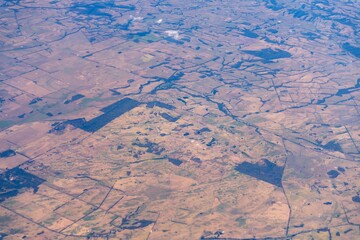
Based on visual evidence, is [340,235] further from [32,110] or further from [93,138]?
[32,110]

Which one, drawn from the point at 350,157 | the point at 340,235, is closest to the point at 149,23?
the point at 350,157

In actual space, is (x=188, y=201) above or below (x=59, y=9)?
below

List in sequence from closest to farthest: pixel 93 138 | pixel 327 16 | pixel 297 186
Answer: pixel 297 186
pixel 93 138
pixel 327 16

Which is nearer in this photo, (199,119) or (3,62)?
(199,119)

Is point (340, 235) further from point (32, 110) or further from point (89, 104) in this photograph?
point (32, 110)

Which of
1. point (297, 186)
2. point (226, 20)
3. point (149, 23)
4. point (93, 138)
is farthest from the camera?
point (226, 20)

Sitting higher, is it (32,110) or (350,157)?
(32,110)

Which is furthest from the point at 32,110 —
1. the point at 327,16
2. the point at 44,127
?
the point at 327,16

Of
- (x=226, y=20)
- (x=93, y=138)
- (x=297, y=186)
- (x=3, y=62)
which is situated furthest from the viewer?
(x=226, y=20)

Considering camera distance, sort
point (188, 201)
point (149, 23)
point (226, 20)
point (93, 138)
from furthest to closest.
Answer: point (226, 20) < point (149, 23) < point (93, 138) < point (188, 201)
